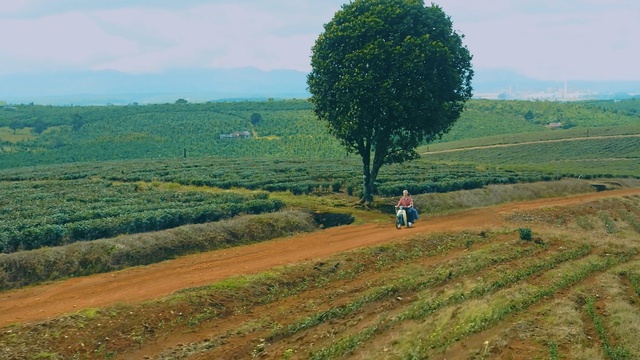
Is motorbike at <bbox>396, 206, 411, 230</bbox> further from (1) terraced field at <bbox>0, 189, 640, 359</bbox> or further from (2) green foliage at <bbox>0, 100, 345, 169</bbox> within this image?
(2) green foliage at <bbox>0, 100, 345, 169</bbox>

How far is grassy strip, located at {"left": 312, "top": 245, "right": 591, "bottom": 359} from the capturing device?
16391mm

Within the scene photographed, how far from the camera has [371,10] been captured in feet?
123

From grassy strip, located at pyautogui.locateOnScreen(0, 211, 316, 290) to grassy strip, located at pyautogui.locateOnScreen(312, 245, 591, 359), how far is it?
1197 centimetres

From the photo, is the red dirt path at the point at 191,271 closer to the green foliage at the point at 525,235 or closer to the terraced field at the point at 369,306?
the terraced field at the point at 369,306

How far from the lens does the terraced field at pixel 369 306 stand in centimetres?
1614

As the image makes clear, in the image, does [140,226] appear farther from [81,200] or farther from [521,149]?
[521,149]

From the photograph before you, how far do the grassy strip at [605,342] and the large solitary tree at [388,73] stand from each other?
20.3m

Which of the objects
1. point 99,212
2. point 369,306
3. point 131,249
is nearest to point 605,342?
point 369,306

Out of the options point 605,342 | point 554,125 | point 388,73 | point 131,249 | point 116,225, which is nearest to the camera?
point 605,342

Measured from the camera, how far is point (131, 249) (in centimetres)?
2552

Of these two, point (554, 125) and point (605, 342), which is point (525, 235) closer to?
point (605, 342)

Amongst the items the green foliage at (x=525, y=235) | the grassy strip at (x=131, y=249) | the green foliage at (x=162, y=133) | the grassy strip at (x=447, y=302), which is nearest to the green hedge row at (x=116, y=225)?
the grassy strip at (x=131, y=249)

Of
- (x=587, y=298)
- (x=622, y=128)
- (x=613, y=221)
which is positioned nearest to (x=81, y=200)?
(x=587, y=298)

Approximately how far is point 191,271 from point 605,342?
47.9 feet
